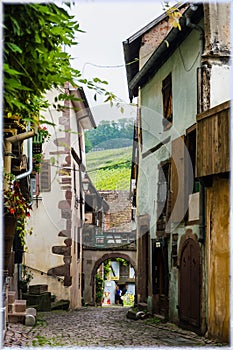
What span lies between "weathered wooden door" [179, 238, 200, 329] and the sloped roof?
3.65 metres

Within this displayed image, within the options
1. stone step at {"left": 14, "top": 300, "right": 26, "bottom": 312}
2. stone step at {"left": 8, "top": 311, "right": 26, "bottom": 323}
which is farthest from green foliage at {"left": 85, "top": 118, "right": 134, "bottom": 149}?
stone step at {"left": 8, "top": 311, "right": 26, "bottom": 323}

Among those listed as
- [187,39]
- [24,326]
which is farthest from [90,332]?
[187,39]

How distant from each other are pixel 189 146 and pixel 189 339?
3575 mm

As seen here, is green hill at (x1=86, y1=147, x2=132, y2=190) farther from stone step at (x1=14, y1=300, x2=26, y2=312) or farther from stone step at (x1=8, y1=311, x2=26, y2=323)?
stone step at (x1=8, y1=311, x2=26, y2=323)

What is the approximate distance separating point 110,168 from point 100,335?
1093cm

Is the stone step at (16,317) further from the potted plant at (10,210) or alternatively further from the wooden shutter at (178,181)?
the wooden shutter at (178,181)

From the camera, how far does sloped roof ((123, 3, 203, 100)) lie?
1158cm

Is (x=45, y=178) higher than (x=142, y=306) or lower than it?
higher

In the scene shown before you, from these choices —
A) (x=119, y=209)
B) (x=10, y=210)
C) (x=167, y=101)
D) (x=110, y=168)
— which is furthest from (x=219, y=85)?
(x=119, y=209)

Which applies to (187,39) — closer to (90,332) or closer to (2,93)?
(90,332)

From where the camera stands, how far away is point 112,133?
666 inches

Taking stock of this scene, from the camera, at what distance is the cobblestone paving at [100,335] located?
30.4 feet

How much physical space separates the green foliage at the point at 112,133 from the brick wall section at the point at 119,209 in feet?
23.8

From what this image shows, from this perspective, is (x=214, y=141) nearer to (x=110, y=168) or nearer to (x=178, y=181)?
(x=178, y=181)
